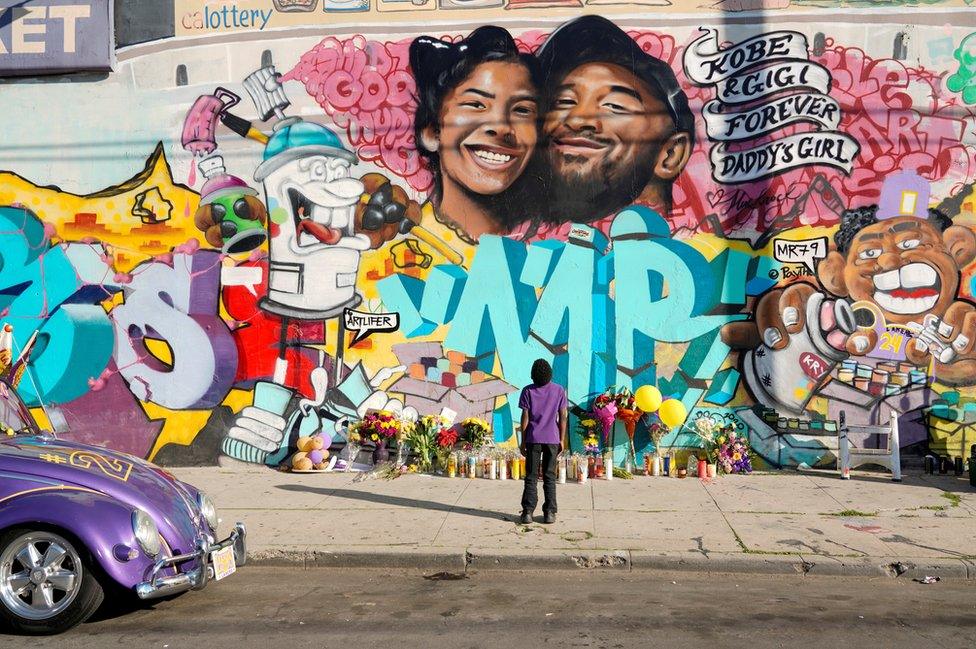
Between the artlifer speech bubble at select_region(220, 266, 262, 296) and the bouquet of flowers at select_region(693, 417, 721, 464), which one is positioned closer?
the bouquet of flowers at select_region(693, 417, 721, 464)

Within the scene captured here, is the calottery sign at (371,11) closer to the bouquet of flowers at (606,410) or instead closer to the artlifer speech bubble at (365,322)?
the artlifer speech bubble at (365,322)

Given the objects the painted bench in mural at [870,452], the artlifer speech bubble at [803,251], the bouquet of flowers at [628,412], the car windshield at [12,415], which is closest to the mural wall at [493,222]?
the artlifer speech bubble at [803,251]

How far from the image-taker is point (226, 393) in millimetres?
12242

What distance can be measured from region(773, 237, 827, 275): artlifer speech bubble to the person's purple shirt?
4118 mm

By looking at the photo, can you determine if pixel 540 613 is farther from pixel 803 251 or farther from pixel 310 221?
pixel 310 221

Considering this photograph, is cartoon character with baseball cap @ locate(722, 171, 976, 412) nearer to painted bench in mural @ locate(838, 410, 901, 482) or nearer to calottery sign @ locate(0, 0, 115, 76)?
painted bench in mural @ locate(838, 410, 901, 482)

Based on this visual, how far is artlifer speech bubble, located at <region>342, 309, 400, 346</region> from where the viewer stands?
39.8ft

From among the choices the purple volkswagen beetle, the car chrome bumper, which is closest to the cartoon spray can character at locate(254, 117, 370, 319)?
the car chrome bumper

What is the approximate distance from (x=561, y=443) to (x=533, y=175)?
415 centimetres

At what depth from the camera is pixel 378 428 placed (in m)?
11.7

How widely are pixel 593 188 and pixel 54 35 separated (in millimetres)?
7343

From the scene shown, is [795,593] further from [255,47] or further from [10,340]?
[10,340]

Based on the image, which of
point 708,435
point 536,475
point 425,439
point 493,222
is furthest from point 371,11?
point 708,435

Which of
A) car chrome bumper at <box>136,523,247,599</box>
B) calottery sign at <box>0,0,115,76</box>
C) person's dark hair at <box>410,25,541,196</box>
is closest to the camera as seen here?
car chrome bumper at <box>136,523,247,599</box>
